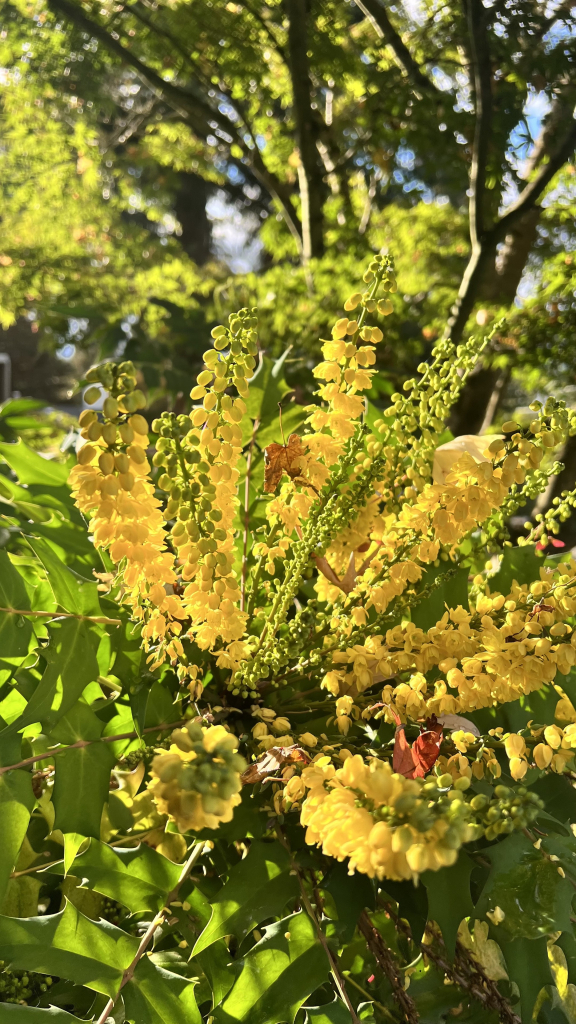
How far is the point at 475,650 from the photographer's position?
0.31m

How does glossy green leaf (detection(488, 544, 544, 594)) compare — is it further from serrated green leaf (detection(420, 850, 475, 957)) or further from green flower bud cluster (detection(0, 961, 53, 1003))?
green flower bud cluster (detection(0, 961, 53, 1003))

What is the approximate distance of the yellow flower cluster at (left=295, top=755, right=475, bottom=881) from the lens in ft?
0.58

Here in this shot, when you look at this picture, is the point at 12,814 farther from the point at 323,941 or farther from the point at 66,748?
the point at 323,941

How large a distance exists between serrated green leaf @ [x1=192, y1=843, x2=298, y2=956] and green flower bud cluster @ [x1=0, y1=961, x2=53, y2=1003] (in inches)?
3.9

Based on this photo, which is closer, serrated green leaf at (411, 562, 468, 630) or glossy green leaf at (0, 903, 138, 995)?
glossy green leaf at (0, 903, 138, 995)

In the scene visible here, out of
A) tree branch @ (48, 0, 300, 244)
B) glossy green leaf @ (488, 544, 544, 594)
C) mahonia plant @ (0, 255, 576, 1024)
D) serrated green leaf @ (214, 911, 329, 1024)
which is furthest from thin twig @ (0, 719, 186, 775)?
tree branch @ (48, 0, 300, 244)

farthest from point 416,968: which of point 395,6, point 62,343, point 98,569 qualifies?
point 62,343

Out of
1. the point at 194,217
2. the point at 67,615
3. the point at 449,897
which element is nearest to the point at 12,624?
the point at 67,615

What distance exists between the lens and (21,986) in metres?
0.31

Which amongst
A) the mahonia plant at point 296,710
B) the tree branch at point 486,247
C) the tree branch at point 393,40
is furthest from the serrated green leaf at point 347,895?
the tree branch at point 393,40

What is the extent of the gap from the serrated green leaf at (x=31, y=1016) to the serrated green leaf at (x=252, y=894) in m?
0.06

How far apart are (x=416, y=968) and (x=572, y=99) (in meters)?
0.89

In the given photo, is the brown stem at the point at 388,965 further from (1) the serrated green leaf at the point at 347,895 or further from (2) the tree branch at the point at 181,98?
(2) the tree branch at the point at 181,98

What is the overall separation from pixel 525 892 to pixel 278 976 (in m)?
0.11
